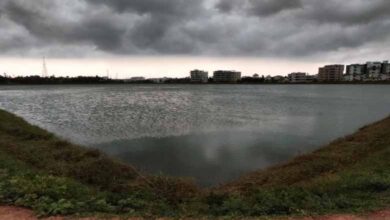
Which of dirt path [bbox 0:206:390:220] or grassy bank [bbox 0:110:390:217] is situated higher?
dirt path [bbox 0:206:390:220]

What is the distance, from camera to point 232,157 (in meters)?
18.7

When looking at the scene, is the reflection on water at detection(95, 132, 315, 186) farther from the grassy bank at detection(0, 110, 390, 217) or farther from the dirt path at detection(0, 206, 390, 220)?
the dirt path at detection(0, 206, 390, 220)

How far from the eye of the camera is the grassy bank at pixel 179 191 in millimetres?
7223

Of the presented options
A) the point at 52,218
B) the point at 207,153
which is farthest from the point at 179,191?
the point at 207,153

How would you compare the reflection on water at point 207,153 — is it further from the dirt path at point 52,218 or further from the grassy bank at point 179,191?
the dirt path at point 52,218

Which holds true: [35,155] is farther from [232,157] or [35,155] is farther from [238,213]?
[238,213]

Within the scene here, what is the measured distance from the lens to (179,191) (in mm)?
10531

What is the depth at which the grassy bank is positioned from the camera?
7.22 metres

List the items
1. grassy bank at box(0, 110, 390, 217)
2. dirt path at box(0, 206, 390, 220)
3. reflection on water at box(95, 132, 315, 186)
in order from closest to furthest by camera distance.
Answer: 1. dirt path at box(0, 206, 390, 220)
2. grassy bank at box(0, 110, 390, 217)
3. reflection on water at box(95, 132, 315, 186)

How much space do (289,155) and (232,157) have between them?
3.81m

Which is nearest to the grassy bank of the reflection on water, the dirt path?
the dirt path

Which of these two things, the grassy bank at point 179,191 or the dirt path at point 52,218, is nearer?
the dirt path at point 52,218

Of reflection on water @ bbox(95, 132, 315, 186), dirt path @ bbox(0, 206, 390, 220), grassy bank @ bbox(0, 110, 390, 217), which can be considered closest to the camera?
dirt path @ bbox(0, 206, 390, 220)

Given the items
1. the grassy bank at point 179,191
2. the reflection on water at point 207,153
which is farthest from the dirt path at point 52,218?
the reflection on water at point 207,153
